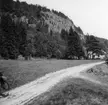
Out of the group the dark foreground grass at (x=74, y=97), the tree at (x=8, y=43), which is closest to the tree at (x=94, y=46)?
the tree at (x=8, y=43)

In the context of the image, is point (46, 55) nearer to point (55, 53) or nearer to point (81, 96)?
point (55, 53)

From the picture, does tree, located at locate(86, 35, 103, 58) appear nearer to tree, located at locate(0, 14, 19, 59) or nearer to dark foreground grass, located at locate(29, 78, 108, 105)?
tree, located at locate(0, 14, 19, 59)

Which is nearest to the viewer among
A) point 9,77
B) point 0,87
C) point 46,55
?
point 0,87

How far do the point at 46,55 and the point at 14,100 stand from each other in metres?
42.6

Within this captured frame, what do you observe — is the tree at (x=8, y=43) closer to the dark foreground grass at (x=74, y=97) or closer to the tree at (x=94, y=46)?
the dark foreground grass at (x=74, y=97)

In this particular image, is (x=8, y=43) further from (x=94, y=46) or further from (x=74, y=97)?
(x=94, y=46)

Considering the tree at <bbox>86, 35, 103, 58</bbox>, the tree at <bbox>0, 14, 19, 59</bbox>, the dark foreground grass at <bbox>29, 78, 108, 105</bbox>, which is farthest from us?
the tree at <bbox>86, 35, 103, 58</bbox>

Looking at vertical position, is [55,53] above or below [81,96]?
above

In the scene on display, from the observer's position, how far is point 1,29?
1681 inches

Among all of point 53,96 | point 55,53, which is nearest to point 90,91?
point 53,96

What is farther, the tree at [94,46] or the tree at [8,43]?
the tree at [94,46]

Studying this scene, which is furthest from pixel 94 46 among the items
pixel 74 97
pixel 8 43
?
pixel 74 97

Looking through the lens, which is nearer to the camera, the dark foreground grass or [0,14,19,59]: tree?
the dark foreground grass

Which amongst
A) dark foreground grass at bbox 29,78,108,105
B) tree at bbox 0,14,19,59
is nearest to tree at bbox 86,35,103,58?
tree at bbox 0,14,19,59
